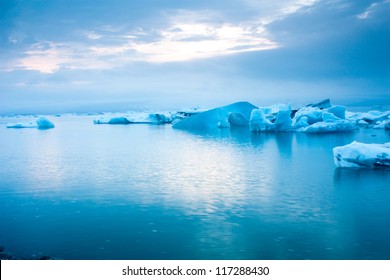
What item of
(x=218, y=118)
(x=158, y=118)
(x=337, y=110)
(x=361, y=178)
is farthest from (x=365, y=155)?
(x=158, y=118)

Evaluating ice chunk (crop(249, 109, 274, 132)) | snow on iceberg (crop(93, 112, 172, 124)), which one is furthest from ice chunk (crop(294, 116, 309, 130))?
snow on iceberg (crop(93, 112, 172, 124))

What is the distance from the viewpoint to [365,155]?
34.5ft

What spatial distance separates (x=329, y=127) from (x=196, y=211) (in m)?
20.5

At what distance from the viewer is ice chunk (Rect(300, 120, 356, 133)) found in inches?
999

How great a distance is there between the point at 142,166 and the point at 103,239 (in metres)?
7.11

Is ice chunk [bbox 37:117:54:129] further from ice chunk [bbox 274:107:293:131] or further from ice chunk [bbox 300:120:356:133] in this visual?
ice chunk [bbox 300:120:356:133]

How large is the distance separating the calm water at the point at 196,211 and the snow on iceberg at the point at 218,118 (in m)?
19.6

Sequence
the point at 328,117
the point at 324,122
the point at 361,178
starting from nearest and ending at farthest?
the point at 361,178
the point at 324,122
the point at 328,117

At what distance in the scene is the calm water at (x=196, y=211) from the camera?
5348 mm

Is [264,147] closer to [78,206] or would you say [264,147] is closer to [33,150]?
[33,150]

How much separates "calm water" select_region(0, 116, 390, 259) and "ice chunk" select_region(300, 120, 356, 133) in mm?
12545

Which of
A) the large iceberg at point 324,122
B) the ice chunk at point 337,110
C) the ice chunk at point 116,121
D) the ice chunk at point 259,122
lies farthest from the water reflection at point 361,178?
the ice chunk at point 116,121

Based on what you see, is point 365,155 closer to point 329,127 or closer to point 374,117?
point 329,127
